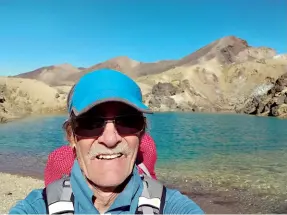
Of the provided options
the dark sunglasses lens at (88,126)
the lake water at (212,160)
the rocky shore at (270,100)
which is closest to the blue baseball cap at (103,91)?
the dark sunglasses lens at (88,126)

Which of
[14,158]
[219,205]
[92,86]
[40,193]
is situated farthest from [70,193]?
[14,158]

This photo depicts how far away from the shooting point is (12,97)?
111m

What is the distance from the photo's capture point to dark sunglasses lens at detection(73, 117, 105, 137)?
274cm

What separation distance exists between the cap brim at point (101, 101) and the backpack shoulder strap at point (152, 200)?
21.9 inches

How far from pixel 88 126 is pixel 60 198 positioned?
1.76 feet

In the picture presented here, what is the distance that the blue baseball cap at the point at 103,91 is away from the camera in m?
2.55

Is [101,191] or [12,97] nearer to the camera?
[101,191]

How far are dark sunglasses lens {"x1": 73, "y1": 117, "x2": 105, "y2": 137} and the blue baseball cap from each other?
0.42ft

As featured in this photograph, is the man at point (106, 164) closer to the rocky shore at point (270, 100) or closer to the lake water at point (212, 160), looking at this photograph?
the lake water at point (212, 160)

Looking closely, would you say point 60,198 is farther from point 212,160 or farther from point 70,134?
point 212,160

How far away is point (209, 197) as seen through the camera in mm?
18094

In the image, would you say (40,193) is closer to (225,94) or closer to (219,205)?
(219,205)

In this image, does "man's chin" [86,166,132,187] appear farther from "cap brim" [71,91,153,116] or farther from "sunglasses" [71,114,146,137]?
"cap brim" [71,91,153,116]

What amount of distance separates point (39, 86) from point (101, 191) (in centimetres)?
12676
